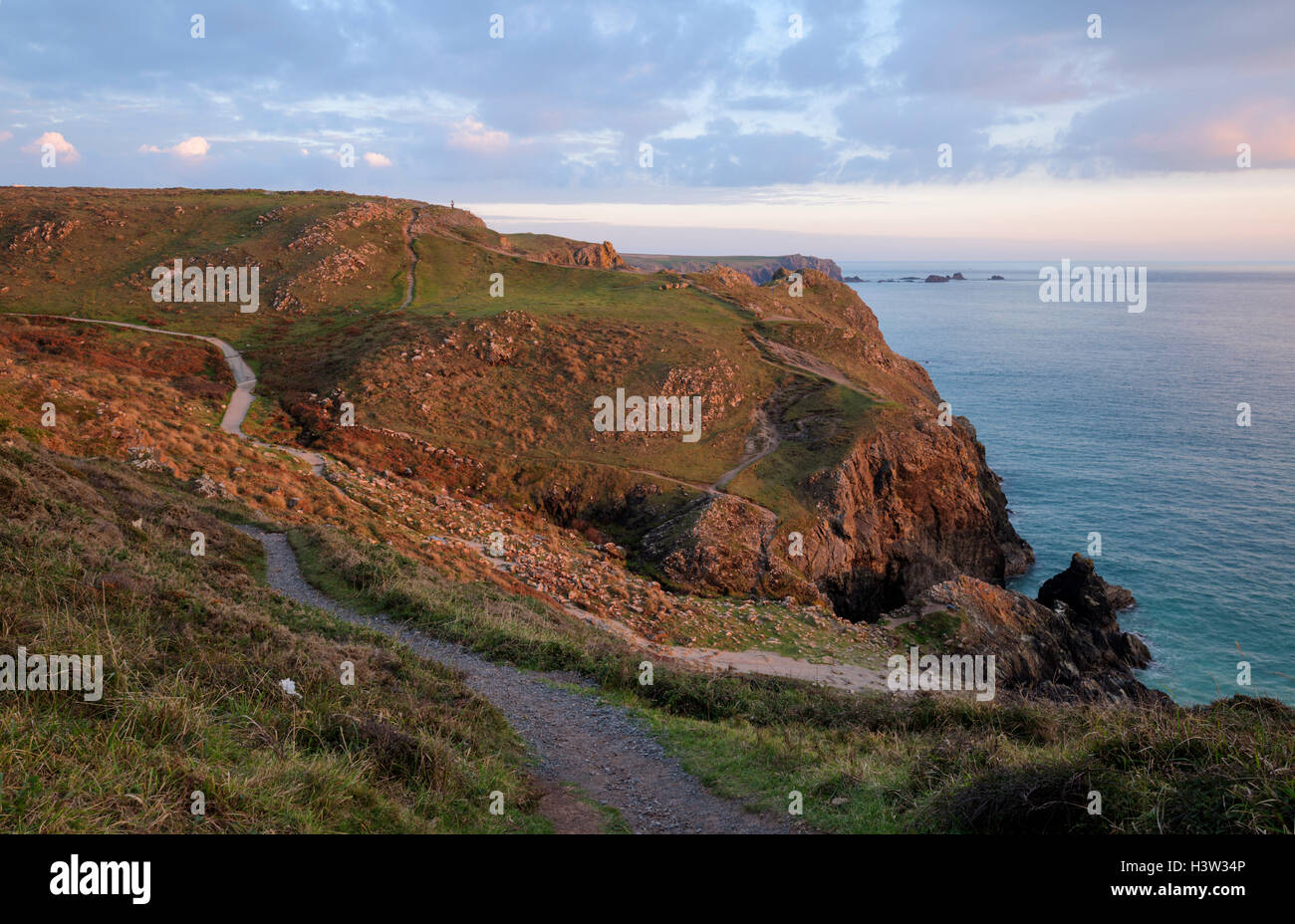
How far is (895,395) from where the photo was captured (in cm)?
6456

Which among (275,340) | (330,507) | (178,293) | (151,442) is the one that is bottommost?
(330,507)

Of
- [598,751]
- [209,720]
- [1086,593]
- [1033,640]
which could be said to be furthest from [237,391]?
[1086,593]

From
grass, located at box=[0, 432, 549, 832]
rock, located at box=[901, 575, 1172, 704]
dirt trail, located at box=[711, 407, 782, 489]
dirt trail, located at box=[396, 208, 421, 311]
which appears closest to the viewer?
grass, located at box=[0, 432, 549, 832]

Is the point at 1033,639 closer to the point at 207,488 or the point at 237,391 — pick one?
the point at 207,488

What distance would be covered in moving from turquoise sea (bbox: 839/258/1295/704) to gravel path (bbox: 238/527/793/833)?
8.22 m

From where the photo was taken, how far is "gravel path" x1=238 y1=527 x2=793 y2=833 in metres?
10.6

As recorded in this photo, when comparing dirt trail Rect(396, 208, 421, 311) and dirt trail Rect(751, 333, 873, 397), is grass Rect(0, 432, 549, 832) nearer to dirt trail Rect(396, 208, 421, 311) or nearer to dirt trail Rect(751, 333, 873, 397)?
dirt trail Rect(751, 333, 873, 397)

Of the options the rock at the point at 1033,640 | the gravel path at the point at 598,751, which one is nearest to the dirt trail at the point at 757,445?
the rock at the point at 1033,640

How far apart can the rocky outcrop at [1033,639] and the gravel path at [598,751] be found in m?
25.3

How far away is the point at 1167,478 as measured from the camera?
2591 inches

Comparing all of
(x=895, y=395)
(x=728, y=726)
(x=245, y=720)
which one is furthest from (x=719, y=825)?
(x=895, y=395)

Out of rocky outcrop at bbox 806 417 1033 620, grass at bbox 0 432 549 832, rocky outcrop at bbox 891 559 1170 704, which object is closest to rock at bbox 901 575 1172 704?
rocky outcrop at bbox 891 559 1170 704
